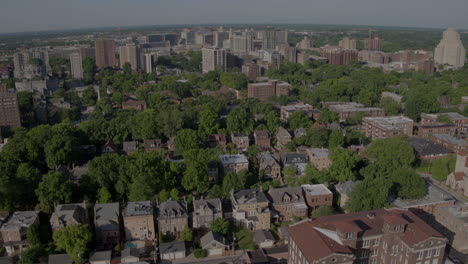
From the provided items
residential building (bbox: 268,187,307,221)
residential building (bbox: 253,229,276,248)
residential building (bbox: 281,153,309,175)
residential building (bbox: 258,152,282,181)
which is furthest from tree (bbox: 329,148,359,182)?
residential building (bbox: 253,229,276,248)

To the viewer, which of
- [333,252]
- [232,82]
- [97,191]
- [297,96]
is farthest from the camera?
[232,82]

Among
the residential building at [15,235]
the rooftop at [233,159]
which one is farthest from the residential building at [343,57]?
the residential building at [15,235]

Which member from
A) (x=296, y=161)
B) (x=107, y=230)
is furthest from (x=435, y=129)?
(x=107, y=230)

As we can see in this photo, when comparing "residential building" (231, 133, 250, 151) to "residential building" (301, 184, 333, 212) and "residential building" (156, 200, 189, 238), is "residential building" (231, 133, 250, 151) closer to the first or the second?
"residential building" (301, 184, 333, 212)

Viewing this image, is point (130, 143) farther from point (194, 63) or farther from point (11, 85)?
point (194, 63)

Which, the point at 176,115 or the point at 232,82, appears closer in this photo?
the point at 176,115

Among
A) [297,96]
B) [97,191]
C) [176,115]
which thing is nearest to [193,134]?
[176,115]
